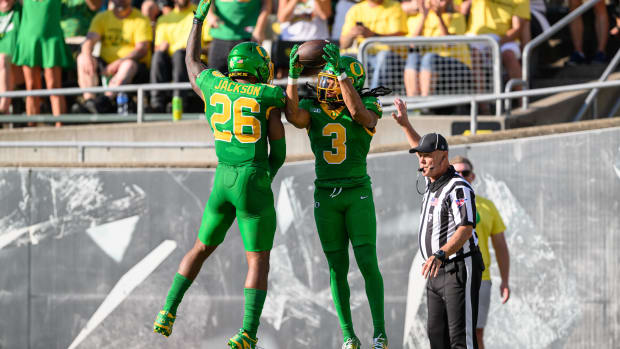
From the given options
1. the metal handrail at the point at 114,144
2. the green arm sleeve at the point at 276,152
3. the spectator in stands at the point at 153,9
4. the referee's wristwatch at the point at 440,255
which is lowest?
the referee's wristwatch at the point at 440,255

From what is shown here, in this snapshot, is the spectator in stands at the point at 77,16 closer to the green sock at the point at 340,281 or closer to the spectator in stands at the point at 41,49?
the spectator in stands at the point at 41,49

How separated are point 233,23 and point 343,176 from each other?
5069 mm

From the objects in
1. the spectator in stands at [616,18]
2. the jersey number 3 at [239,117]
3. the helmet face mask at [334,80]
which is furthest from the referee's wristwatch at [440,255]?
the spectator in stands at [616,18]

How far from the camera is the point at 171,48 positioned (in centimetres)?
1255

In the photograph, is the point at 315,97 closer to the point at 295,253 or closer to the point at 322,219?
the point at 322,219

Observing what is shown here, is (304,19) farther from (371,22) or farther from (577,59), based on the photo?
(577,59)

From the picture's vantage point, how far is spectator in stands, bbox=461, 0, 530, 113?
1168 centimetres

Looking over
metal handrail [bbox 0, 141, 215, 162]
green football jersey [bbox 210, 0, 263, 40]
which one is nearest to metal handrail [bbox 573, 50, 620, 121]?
green football jersey [bbox 210, 0, 263, 40]

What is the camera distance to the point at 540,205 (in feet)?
32.3

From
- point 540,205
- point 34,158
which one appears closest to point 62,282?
point 34,158

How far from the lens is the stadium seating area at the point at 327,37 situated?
11281 mm

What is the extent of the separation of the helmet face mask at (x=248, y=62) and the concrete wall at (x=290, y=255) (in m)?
3.02

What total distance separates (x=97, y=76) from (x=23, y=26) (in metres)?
1.11

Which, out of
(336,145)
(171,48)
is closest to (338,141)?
(336,145)
